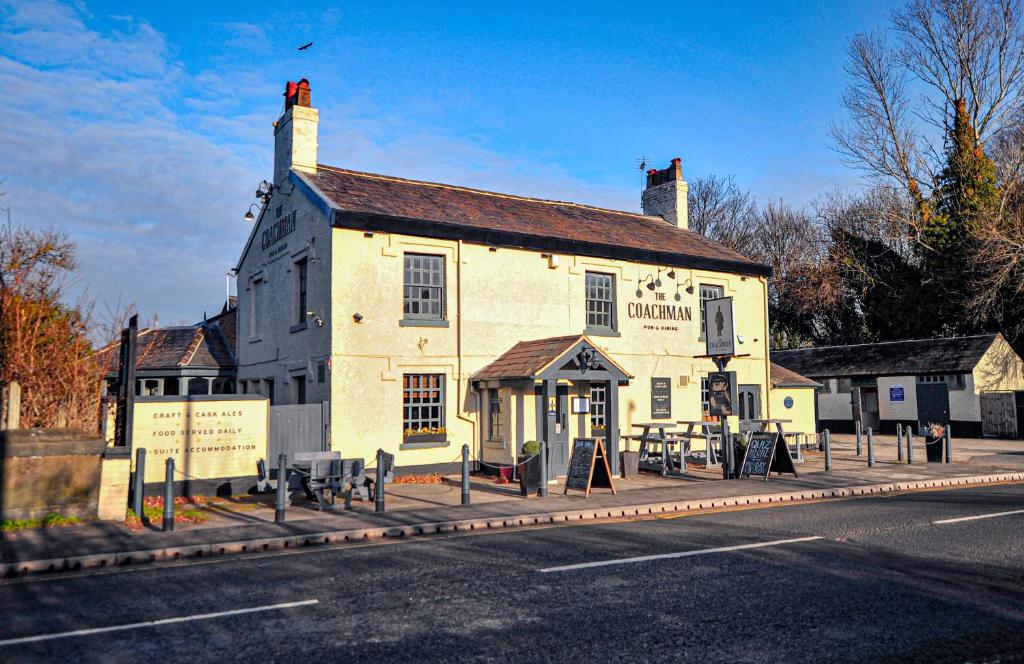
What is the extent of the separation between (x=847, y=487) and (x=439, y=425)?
31.1 ft

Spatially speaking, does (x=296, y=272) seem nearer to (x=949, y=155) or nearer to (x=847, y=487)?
(x=847, y=487)

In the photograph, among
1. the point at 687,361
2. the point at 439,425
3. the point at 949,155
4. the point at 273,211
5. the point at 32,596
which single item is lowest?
the point at 32,596

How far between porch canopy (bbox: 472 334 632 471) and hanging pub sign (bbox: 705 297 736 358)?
2416 mm

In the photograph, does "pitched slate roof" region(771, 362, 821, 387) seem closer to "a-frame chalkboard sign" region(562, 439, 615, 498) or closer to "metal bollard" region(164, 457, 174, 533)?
"a-frame chalkboard sign" region(562, 439, 615, 498)

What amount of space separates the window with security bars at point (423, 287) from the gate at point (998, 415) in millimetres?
25668

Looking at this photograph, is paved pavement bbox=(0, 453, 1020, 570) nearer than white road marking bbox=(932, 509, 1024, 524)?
Yes

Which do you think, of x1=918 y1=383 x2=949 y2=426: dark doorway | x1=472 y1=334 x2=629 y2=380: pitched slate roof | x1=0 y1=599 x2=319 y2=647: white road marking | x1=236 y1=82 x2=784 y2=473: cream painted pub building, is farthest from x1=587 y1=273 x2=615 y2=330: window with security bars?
x1=918 y1=383 x2=949 y2=426: dark doorway

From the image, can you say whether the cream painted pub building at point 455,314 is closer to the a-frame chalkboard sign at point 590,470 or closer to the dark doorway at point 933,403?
the a-frame chalkboard sign at point 590,470

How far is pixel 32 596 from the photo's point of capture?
7797mm

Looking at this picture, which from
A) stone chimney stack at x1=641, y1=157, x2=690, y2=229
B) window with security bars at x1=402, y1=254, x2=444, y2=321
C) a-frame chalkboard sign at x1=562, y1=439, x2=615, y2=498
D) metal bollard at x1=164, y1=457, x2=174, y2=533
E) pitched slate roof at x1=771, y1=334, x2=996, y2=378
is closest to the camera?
metal bollard at x1=164, y1=457, x2=174, y2=533

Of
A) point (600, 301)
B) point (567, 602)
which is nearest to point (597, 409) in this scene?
point (600, 301)

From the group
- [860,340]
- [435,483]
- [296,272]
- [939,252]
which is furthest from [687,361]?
[860,340]

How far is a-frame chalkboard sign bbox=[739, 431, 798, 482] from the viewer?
57.1ft

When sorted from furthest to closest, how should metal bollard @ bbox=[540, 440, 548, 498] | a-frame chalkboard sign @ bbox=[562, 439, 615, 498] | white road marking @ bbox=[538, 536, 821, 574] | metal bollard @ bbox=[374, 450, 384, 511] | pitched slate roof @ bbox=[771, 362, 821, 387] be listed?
pitched slate roof @ bbox=[771, 362, 821, 387] → a-frame chalkboard sign @ bbox=[562, 439, 615, 498] → metal bollard @ bbox=[540, 440, 548, 498] → metal bollard @ bbox=[374, 450, 384, 511] → white road marking @ bbox=[538, 536, 821, 574]
